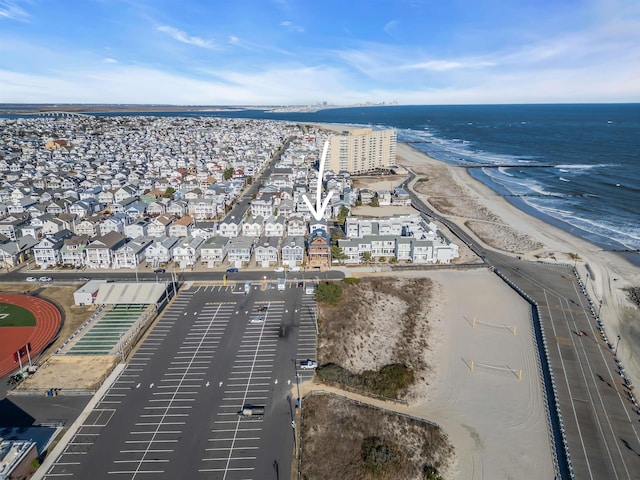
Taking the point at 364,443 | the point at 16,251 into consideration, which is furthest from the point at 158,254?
the point at 364,443

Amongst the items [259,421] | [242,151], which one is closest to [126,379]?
[259,421]

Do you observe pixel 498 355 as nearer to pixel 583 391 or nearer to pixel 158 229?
pixel 583 391

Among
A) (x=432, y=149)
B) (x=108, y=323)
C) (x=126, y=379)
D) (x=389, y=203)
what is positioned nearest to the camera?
(x=126, y=379)

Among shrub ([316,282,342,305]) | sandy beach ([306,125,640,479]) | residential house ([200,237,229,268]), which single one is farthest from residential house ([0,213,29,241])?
sandy beach ([306,125,640,479])

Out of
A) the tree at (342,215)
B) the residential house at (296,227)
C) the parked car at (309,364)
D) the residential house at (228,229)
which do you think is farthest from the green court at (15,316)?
the tree at (342,215)

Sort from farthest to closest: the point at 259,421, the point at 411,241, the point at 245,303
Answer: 1. the point at 411,241
2. the point at 245,303
3. the point at 259,421

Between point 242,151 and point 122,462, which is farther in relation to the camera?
point 242,151

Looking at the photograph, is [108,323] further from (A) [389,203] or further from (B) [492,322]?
(A) [389,203]
